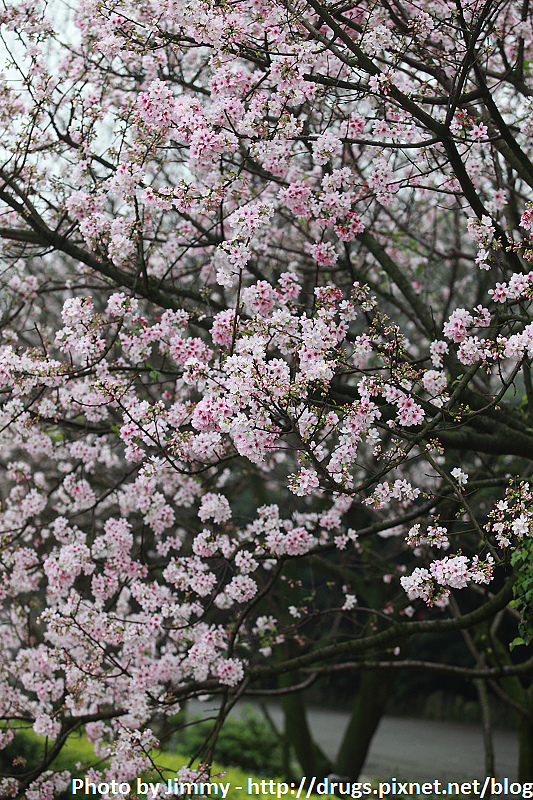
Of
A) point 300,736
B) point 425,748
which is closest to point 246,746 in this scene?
point 300,736

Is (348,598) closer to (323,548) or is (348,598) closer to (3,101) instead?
(323,548)

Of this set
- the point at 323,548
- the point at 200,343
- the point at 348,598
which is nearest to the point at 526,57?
the point at 200,343

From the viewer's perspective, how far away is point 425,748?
12516 mm

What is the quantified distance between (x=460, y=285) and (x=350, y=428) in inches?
308

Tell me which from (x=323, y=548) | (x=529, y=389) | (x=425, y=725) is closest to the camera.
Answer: (x=323, y=548)

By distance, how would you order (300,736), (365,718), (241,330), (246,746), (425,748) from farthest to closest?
(425,748), (246,746), (365,718), (300,736), (241,330)

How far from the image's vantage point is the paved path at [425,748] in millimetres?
10828

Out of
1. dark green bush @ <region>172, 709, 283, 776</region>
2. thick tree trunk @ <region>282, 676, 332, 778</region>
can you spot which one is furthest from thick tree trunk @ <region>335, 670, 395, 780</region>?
dark green bush @ <region>172, 709, 283, 776</region>

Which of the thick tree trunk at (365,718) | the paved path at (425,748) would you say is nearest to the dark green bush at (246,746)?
the paved path at (425,748)

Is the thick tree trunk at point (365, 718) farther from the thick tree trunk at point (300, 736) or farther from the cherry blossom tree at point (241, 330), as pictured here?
the cherry blossom tree at point (241, 330)

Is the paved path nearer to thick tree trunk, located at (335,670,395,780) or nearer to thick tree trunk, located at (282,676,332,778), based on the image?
thick tree trunk, located at (335,670,395,780)

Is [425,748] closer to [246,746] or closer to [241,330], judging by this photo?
[246,746]

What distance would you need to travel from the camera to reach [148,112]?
3.66 m

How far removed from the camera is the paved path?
10.8 m
